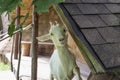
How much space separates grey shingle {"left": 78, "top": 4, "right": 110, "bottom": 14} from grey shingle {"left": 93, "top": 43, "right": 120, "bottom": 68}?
253 millimetres

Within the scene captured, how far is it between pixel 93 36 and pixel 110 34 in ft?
0.37

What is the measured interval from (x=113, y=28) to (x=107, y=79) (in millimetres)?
260

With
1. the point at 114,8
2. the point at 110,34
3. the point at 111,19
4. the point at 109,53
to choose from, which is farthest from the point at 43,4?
the point at 114,8

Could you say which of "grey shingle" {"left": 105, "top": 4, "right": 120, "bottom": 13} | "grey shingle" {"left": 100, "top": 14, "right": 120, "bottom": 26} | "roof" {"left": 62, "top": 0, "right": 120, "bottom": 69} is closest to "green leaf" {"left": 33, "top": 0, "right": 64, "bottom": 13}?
"roof" {"left": 62, "top": 0, "right": 120, "bottom": 69}

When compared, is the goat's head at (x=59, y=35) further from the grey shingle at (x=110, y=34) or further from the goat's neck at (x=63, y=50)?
A: the grey shingle at (x=110, y=34)

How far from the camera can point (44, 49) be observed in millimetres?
3627

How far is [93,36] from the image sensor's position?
1234 millimetres

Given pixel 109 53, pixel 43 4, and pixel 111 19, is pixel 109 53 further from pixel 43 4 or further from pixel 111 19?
pixel 43 4

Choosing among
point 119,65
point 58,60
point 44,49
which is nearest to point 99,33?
point 119,65

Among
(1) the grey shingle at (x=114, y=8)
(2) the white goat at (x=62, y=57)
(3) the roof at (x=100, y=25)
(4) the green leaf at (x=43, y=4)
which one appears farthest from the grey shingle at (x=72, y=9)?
(4) the green leaf at (x=43, y=4)

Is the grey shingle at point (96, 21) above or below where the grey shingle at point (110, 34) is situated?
above

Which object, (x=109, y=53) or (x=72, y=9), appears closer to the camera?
(x=109, y=53)

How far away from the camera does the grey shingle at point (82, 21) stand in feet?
4.17

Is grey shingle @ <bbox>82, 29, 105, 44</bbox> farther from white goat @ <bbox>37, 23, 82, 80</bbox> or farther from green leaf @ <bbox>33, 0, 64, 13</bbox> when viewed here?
green leaf @ <bbox>33, 0, 64, 13</bbox>
